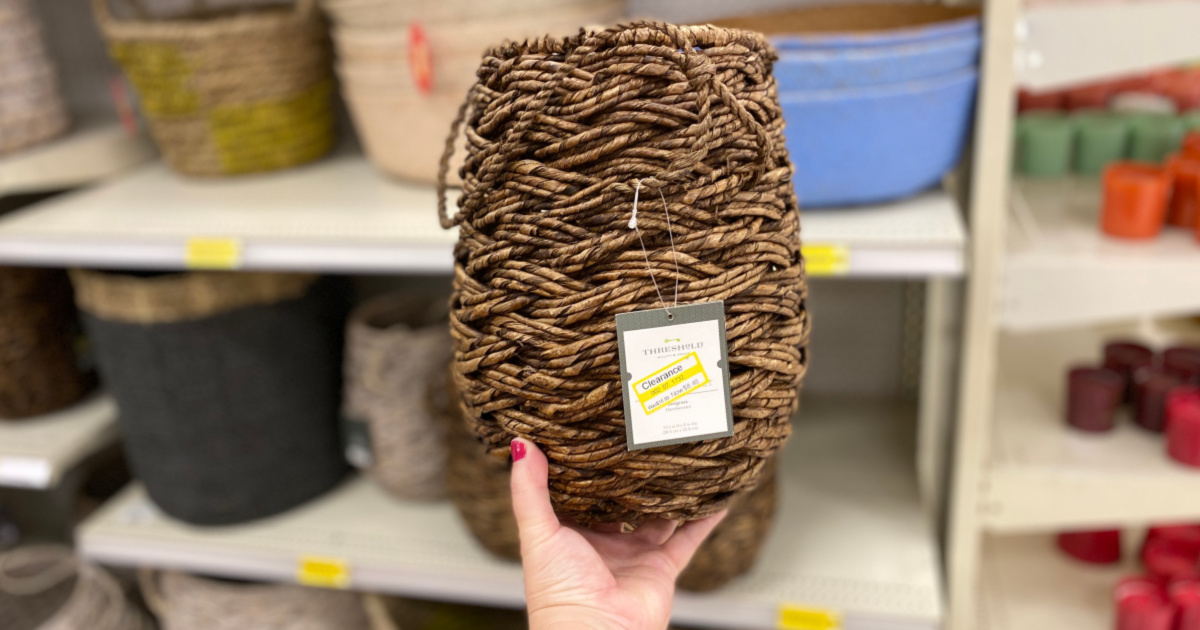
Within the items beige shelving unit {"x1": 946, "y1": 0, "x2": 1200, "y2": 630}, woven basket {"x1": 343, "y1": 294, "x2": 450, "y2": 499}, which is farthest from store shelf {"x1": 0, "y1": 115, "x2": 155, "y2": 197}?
beige shelving unit {"x1": 946, "y1": 0, "x2": 1200, "y2": 630}

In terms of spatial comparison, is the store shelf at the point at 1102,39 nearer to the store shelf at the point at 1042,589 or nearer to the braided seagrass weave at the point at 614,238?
the braided seagrass weave at the point at 614,238

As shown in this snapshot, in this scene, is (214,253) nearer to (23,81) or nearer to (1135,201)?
(23,81)

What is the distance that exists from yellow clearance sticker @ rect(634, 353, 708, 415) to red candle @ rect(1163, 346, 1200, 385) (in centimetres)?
98

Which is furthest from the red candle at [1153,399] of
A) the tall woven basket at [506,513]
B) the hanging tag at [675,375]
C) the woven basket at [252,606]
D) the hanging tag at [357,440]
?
the woven basket at [252,606]

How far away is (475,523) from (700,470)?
639 mm

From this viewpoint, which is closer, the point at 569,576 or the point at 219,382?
the point at 569,576

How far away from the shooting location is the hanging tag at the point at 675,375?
0.52 m

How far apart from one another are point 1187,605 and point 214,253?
129cm

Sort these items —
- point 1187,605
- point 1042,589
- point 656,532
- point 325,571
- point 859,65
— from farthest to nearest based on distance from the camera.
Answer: point 1042,589 → point 325,571 → point 1187,605 → point 859,65 → point 656,532

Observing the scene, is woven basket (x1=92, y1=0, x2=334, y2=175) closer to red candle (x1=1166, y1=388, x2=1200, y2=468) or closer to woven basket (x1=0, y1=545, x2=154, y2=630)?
woven basket (x1=0, y1=545, x2=154, y2=630)

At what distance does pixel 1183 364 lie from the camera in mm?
1205

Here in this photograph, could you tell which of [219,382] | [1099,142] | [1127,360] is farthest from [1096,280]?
[219,382]

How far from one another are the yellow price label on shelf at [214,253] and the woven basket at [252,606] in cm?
53

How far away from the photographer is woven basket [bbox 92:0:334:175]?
3.76ft
